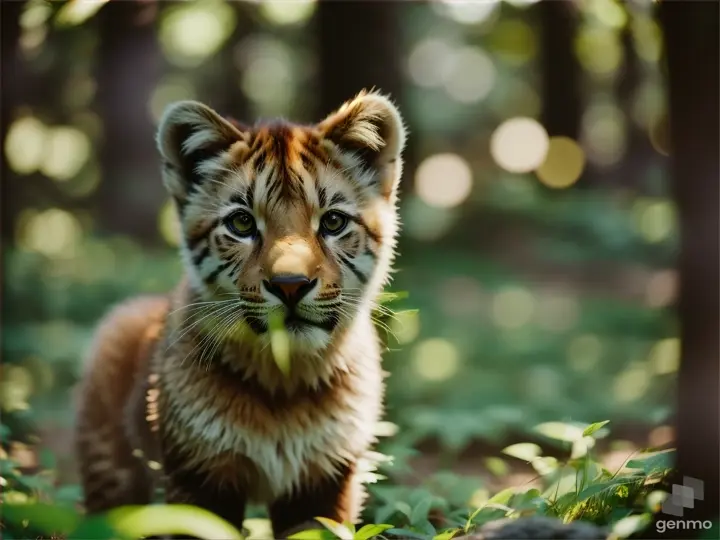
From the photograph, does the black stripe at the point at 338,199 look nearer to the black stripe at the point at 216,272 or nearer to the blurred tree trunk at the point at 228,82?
the black stripe at the point at 216,272

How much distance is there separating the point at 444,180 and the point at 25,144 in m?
9.44

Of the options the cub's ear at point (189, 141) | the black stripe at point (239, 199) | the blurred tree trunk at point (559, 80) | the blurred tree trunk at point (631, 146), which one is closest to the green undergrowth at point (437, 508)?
the black stripe at point (239, 199)

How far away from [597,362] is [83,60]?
6.31 m

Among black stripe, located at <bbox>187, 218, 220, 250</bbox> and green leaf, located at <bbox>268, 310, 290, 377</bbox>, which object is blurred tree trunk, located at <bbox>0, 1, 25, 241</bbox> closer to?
black stripe, located at <bbox>187, 218, 220, 250</bbox>

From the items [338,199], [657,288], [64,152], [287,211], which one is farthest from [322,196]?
[657,288]

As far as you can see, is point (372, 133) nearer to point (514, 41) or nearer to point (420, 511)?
point (420, 511)

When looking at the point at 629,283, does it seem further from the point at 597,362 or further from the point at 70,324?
the point at 70,324

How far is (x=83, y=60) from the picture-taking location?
A: 7820 mm

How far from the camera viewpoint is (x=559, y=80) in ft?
50.9

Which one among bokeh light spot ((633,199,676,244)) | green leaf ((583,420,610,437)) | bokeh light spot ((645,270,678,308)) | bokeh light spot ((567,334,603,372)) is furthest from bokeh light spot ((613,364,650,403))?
green leaf ((583,420,610,437))

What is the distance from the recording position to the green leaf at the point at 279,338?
3.09 meters

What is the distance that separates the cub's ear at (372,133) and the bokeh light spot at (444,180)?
943 cm

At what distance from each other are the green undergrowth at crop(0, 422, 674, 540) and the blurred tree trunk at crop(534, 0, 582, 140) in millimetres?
12476

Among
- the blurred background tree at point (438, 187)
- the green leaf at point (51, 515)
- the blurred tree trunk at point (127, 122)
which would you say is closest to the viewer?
the green leaf at point (51, 515)
